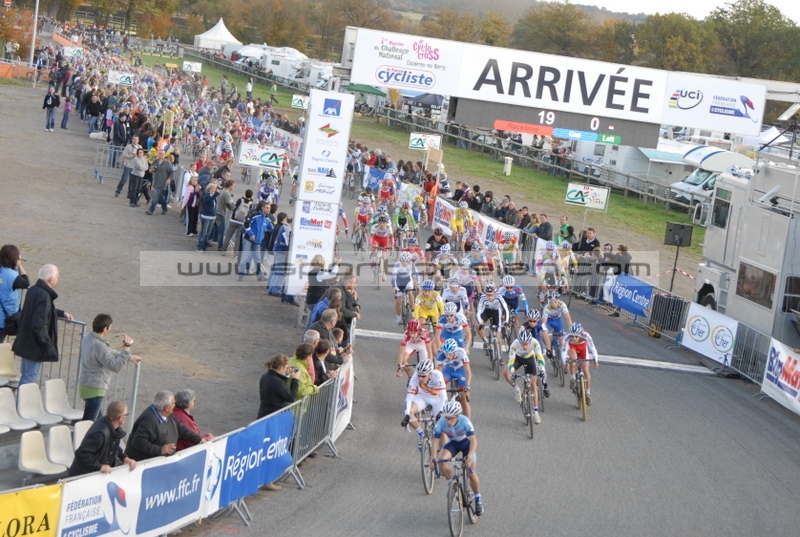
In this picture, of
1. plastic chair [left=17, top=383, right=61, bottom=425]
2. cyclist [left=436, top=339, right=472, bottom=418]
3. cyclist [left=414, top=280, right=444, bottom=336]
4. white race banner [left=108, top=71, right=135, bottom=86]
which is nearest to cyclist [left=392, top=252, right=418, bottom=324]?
cyclist [left=414, top=280, right=444, bottom=336]

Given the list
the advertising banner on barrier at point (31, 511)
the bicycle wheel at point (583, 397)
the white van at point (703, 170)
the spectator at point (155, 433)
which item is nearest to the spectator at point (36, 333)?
the spectator at point (155, 433)

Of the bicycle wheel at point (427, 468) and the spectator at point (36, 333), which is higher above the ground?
the spectator at point (36, 333)

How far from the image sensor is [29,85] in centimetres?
6147

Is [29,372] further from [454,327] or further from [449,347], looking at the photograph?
[454,327]

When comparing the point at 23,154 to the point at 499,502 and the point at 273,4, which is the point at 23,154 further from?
the point at 273,4

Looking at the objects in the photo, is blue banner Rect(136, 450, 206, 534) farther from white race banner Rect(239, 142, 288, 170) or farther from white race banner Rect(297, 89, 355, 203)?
white race banner Rect(239, 142, 288, 170)

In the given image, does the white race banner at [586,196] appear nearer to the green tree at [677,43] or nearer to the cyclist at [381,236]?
the cyclist at [381,236]

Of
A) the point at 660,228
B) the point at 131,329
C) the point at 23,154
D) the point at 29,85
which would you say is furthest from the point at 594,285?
the point at 29,85

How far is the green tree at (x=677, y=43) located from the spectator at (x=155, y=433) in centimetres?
8285

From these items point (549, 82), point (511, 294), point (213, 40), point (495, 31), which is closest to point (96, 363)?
point (511, 294)

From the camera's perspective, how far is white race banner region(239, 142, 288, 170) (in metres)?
30.8

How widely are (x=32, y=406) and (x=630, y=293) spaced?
16.7 meters

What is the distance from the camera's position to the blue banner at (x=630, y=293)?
2431 centimetres

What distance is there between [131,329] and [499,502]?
8.20 m
